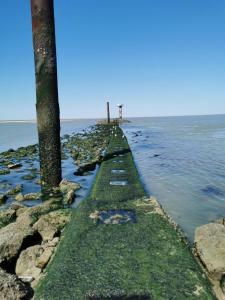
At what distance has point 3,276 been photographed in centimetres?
307

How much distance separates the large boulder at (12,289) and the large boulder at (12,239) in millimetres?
915

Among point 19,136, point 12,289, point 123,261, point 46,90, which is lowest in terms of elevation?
point 19,136

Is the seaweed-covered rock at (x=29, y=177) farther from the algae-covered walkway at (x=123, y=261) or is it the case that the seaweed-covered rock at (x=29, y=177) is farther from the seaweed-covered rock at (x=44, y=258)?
the seaweed-covered rock at (x=44, y=258)

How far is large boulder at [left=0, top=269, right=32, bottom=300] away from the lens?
9.45 ft

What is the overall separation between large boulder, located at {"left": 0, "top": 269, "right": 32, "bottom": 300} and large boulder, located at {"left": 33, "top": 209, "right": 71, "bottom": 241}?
1.46m

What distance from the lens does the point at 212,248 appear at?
353 cm

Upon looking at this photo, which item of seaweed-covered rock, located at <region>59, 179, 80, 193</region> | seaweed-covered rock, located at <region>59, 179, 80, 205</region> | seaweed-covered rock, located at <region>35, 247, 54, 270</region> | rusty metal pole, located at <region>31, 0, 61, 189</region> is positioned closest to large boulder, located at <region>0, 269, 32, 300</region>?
seaweed-covered rock, located at <region>35, 247, 54, 270</region>

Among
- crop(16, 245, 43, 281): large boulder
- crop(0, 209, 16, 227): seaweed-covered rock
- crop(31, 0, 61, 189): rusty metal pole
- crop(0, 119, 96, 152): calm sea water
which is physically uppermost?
crop(31, 0, 61, 189): rusty metal pole

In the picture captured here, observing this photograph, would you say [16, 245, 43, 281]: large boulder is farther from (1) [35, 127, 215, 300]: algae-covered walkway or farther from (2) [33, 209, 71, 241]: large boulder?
(2) [33, 209, 71, 241]: large boulder

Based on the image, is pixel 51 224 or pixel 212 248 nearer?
pixel 212 248

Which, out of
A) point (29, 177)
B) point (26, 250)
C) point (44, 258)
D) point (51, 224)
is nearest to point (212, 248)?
point (44, 258)

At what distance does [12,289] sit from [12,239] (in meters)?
1.34

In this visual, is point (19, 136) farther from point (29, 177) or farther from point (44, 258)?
point (44, 258)

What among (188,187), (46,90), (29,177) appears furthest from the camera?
(29,177)
